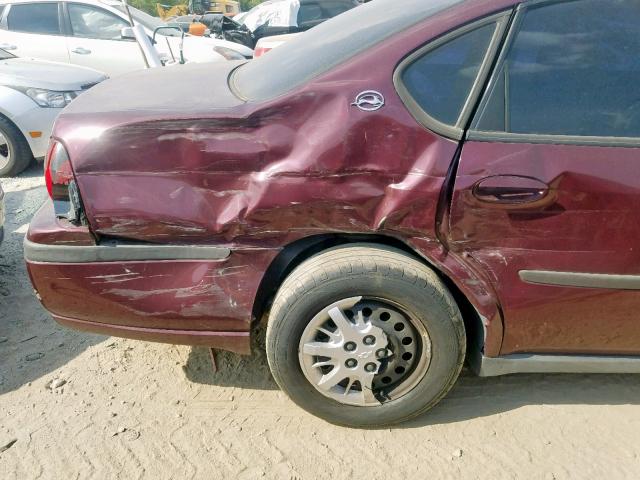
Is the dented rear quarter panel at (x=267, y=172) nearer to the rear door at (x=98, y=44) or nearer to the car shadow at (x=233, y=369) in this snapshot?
the car shadow at (x=233, y=369)

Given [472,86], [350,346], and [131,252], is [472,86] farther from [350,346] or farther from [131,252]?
[131,252]

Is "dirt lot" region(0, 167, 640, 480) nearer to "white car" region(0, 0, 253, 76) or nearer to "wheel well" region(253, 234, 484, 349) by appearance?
"wheel well" region(253, 234, 484, 349)

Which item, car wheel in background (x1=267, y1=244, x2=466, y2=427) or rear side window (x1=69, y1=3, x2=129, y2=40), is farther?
rear side window (x1=69, y1=3, x2=129, y2=40)

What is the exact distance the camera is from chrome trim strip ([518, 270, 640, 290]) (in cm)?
198

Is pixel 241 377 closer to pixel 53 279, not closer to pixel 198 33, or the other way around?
pixel 53 279

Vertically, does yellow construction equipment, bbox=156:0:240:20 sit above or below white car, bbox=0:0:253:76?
below

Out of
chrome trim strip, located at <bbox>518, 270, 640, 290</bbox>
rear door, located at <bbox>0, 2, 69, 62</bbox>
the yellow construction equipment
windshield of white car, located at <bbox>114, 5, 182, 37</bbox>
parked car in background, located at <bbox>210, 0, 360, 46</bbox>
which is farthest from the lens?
the yellow construction equipment

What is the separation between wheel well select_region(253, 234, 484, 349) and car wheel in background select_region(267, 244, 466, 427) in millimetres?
45

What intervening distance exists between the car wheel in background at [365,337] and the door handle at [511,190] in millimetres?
363

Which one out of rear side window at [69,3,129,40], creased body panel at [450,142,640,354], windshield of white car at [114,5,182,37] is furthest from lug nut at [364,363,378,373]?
windshield of white car at [114,5,182,37]

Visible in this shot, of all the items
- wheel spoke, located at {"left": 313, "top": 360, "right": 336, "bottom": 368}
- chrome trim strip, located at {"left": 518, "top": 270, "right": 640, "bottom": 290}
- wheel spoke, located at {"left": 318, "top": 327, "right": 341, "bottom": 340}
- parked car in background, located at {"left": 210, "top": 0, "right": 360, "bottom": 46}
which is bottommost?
parked car in background, located at {"left": 210, "top": 0, "right": 360, "bottom": 46}

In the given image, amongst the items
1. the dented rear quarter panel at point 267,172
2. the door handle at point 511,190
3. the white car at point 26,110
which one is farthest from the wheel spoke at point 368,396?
the white car at point 26,110

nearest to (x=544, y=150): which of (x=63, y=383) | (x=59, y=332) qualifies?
(x=63, y=383)

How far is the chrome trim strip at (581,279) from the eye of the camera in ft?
6.49
